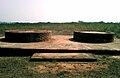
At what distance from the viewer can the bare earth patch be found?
293 inches

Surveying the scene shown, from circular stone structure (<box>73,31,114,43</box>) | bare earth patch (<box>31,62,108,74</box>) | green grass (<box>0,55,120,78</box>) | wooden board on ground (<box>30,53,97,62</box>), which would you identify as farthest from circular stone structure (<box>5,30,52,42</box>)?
bare earth patch (<box>31,62,108,74</box>)

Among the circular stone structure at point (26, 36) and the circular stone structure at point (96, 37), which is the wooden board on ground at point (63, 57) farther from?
the circular stone structure at point (96, 37)

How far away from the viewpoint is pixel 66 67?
25.6 feet

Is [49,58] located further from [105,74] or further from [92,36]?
[92,36]

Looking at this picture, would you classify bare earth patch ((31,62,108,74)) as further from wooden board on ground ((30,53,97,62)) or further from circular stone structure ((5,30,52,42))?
circular stone structure ((5,30,52,42))

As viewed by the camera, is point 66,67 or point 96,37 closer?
point 66,67

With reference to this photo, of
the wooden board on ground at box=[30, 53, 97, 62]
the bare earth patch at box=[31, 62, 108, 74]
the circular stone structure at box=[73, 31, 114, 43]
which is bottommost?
A: the bare earth patch at box=[31, 62, 108, 74]

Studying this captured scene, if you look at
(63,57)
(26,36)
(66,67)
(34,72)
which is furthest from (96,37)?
(34,72)

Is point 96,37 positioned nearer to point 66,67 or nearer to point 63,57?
point 63,57

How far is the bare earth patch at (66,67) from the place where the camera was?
24.4ft

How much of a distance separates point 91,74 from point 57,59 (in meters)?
1.95

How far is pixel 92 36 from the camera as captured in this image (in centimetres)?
1223

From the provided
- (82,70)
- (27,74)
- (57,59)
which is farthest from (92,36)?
(27,74)

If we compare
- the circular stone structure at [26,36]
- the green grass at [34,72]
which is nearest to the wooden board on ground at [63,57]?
the green grass at [34,72]
